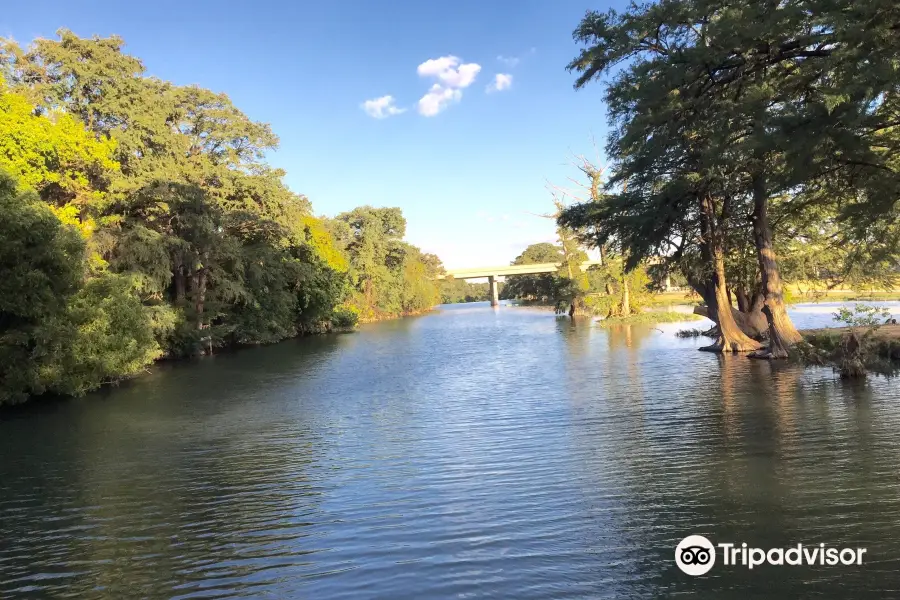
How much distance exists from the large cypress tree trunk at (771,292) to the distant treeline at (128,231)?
76.1 feet

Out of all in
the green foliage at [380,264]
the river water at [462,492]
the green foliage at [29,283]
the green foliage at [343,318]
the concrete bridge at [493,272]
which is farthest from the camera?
the concrete bridge at [493,272]

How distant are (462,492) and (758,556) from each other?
12.2 feet

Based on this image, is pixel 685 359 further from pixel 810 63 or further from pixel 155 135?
pixel 155 135

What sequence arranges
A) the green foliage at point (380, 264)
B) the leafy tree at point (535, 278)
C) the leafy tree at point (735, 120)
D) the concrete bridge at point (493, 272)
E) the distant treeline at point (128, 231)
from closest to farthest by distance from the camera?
the leafy tree at point (735, 120) → the distant treeline at point (128, 231) → the green foliage at point (380, 264) → the concrete bridge at point (493, 272) → the leafy tree at point (535, 278)

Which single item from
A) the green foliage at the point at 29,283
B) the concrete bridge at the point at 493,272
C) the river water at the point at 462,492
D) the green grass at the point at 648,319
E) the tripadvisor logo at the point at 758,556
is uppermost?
the concrete bridge at the point at 493,272

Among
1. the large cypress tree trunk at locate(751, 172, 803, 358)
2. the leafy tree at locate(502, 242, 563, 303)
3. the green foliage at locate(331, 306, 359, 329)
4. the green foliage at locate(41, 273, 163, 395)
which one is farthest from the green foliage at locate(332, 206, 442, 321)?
the large cypress tree trunk at locate(751, 172, 803, 358)

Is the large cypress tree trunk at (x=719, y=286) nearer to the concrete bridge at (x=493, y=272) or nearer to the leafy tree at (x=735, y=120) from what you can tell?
the leafy tree at (x=735, y=120)

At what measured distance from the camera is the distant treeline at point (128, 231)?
17500 millimetres

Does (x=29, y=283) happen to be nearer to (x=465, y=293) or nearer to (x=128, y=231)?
(x=128, y=231)

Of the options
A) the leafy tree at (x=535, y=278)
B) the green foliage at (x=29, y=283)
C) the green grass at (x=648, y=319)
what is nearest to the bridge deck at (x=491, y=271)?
the leafy tree at (x=535, y=278)

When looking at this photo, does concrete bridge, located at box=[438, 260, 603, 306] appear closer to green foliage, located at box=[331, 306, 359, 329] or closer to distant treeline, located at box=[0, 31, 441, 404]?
green foliage, located at box=[331, 306, 359, 329]

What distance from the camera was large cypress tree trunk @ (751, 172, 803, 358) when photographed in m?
19.8

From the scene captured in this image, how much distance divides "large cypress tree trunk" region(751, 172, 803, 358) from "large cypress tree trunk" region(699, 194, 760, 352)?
194 centimetres

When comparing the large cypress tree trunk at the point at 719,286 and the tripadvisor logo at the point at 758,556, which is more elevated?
the large cypress tree trunk at the point at 719,286
